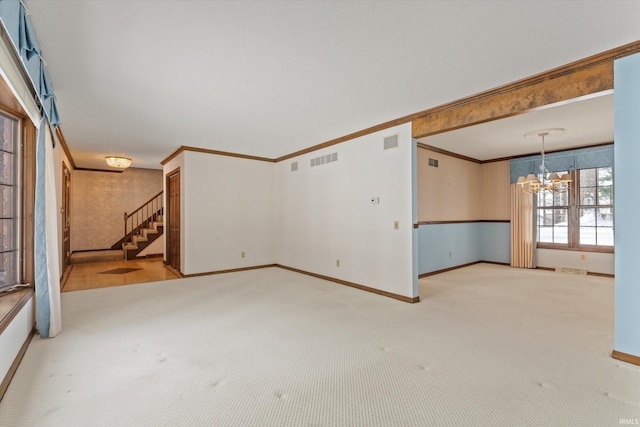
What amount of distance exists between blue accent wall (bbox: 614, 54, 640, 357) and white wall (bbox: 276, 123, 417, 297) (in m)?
2.13

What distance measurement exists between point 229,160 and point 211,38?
14.2 feet

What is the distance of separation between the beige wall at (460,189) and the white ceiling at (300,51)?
2375 mm

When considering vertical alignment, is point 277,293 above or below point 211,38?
below

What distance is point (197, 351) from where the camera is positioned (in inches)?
107

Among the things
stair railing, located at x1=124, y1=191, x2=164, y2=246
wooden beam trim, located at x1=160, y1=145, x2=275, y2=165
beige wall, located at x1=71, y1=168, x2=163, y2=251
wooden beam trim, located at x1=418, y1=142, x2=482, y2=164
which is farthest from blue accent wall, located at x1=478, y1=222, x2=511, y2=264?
beige wall, located at x1=71, y1=168, x2=163, y2=251

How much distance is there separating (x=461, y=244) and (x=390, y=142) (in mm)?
3810

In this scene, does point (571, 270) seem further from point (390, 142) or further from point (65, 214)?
point (65, 214)

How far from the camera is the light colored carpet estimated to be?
186 centimetres

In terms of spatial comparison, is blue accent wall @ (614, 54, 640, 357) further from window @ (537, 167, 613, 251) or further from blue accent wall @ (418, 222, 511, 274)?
window @ (537, 167, 613, 251)

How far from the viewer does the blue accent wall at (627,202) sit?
2.47 meters

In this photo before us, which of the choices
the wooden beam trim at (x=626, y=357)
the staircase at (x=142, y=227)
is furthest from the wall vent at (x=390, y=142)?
the staircase at (x=142, y=227)

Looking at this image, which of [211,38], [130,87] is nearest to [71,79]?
[130,87]

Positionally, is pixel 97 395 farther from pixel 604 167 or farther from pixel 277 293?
pixel 604 167

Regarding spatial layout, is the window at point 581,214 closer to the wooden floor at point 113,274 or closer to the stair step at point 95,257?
the wooden floor at point 113,274
